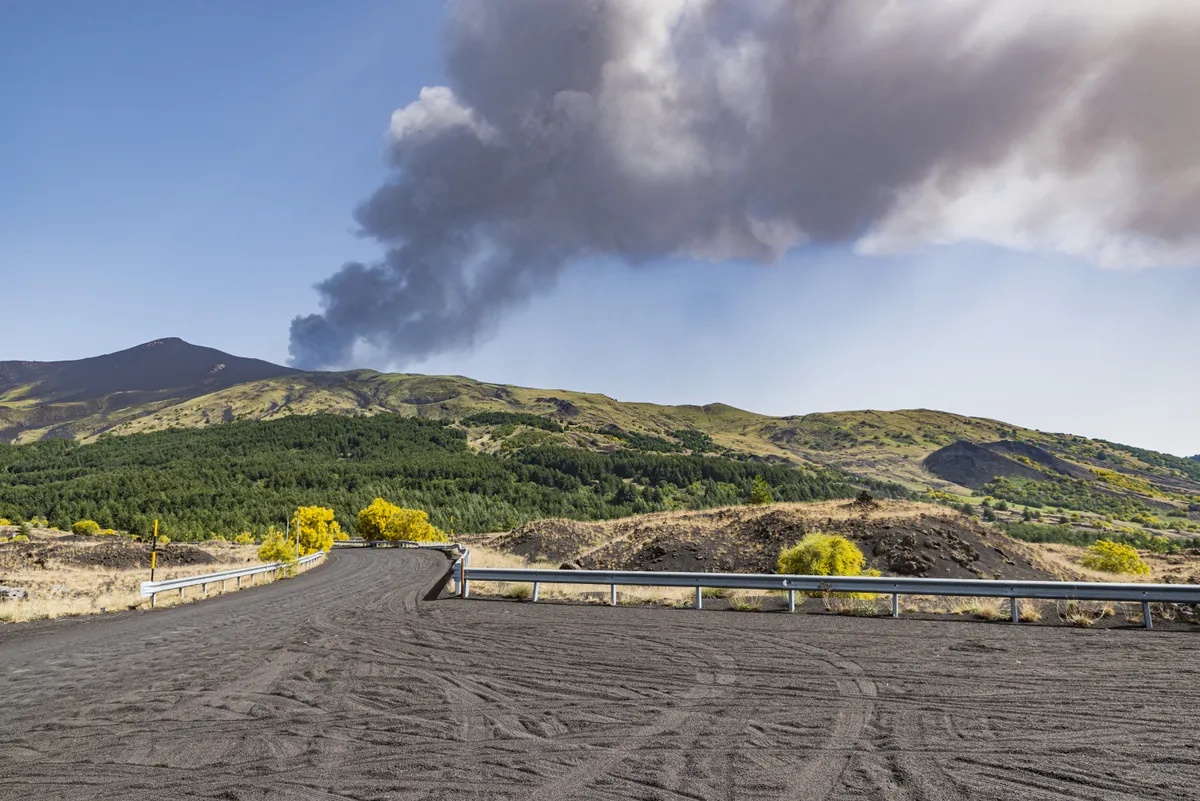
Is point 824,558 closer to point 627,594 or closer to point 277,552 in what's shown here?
point 627,594

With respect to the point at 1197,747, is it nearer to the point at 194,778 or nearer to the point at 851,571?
the point at 194,778

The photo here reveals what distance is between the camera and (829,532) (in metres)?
37.3

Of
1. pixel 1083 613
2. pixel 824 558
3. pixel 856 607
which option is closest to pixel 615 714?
pixel 856 607

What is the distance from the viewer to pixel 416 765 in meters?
6.56

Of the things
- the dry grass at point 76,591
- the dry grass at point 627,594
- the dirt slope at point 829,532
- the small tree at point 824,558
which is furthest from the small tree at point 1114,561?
the dry grass at point 76,591

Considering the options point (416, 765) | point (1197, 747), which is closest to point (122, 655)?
point (416, 765)

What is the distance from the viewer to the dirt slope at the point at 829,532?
112ft

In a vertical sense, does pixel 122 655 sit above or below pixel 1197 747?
below

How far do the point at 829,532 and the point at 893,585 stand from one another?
22052 mm

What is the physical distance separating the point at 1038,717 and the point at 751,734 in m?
3.47

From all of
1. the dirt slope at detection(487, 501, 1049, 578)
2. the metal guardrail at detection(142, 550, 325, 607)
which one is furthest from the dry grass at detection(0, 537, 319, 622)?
the dirt slope at detection(487, 501, 1049, 578)

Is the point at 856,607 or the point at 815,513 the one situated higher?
the point at 815,513

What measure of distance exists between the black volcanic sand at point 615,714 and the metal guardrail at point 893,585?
1369mm

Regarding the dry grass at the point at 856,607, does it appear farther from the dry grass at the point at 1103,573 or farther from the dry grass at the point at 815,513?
the dry grass at the point at 815,513
